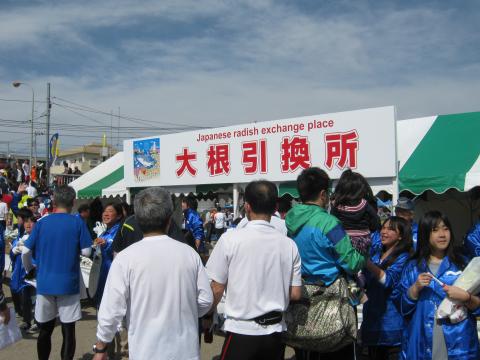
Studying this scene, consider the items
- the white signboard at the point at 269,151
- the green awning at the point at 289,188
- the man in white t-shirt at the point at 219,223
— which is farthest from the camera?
the man in white t-shirt at the point at 219,223

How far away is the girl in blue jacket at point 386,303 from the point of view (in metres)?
3.40

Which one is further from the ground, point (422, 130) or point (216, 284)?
point (422, 130)

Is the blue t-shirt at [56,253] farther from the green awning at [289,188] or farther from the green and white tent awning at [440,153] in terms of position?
the green and white tent awning at [440,153]

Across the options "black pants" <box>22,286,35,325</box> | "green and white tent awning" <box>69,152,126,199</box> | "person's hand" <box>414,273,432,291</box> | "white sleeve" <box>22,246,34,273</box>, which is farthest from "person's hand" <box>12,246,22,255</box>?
"green and white tent awning" <box>69,152,126,199</box>

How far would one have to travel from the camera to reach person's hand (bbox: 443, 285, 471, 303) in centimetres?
259

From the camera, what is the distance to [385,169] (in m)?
7.23

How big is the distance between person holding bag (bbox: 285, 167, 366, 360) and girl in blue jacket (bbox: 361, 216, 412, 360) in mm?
635

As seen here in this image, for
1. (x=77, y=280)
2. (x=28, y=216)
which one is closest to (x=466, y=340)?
(x=77, y=280)

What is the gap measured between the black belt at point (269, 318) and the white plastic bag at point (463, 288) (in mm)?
927

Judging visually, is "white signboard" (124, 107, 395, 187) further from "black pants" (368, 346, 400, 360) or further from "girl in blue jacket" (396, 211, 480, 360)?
"girl in blue jacket" (396, 211, 480, 360)

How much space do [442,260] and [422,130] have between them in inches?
233

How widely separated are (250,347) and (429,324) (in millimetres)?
1064

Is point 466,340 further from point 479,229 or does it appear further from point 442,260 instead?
point 479,229

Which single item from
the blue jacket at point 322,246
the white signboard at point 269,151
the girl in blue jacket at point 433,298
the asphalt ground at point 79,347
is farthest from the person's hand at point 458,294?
the white signboard at point 269,151
